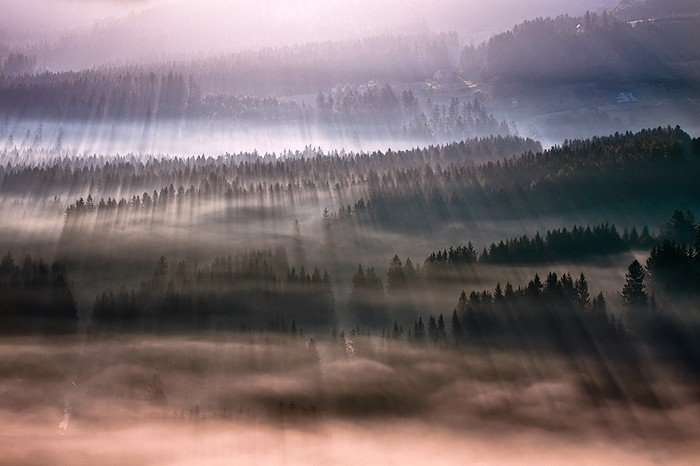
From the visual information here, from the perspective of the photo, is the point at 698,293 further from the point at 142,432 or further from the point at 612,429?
the point at 142,432

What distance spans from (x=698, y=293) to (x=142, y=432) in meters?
157

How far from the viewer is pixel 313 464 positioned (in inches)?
7721

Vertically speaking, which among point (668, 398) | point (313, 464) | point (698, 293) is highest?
point (698, 293)

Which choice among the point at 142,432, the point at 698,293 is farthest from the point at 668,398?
the point at 142,432

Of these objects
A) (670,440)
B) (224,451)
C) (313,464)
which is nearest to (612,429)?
(670,440)

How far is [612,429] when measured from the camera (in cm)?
19988

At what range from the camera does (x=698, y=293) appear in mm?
195500

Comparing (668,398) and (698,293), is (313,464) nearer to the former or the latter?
(668,398)

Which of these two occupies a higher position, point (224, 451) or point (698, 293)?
point (698, 293)

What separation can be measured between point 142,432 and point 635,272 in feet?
469

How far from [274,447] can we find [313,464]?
38.3 feet

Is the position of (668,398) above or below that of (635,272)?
below

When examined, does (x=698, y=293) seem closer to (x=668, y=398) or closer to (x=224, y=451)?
(x=668, y=398)

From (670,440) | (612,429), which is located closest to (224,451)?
(612,429)
